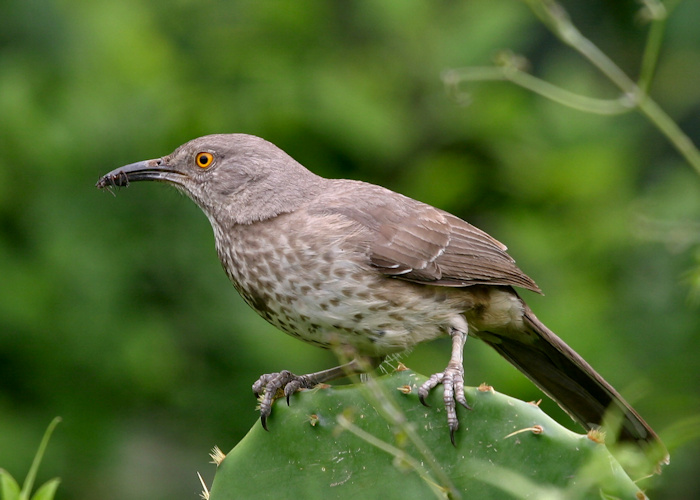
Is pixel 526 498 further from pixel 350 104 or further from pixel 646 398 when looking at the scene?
pixel 350 104

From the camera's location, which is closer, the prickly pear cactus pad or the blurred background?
the prickly pear cactus pad

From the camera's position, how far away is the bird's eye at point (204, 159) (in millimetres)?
4301

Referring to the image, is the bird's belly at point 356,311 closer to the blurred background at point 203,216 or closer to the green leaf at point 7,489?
→ the blurred background at point 203,216

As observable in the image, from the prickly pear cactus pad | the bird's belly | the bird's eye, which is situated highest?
the bird's eye

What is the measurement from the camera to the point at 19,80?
18.0 feet

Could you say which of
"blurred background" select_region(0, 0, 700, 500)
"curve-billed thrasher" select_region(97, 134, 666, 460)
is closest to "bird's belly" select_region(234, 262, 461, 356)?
"curve-billed thrasher" select_region(97, 134, 666, 460)

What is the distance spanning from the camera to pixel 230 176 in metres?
4.24

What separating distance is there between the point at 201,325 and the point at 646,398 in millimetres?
2402

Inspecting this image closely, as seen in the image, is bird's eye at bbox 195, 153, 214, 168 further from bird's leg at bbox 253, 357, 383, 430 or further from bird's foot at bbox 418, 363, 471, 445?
bird's foot at bbox 418, 363, 471, 445

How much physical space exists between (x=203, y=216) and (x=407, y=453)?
9.74ft

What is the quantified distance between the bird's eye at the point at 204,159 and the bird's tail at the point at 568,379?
4.61 feet

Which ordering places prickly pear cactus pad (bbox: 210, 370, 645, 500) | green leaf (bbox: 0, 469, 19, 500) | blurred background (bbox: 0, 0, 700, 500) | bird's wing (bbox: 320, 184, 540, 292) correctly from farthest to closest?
blurred background (bbox: 0, 0, 700, 500)
bird's wing (bbox: 320, 184, 540, 292)
prickly pear cactus pad (bbox: 210, 370, 645, 500)
green leaf (bbox: 0, 469, 19, 500)

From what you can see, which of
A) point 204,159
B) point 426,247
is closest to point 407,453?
point 426,247

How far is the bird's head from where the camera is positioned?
412 centimetres
